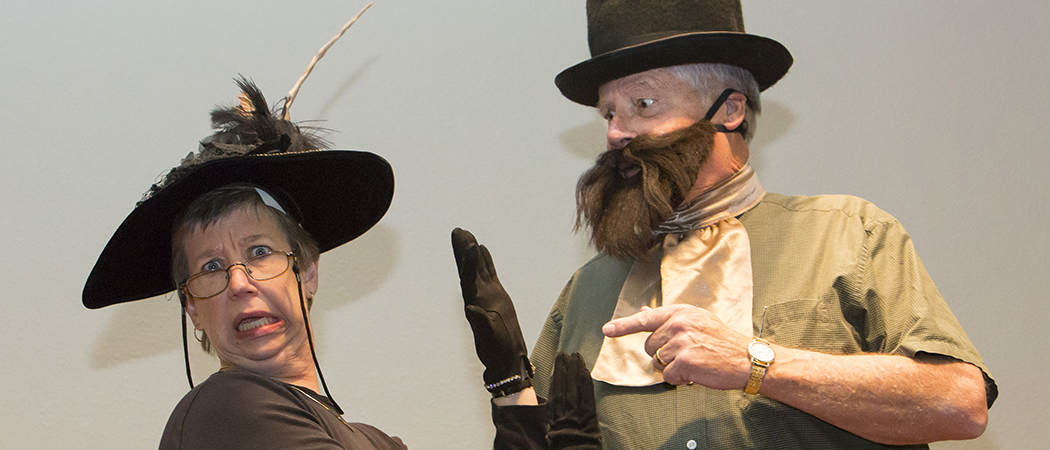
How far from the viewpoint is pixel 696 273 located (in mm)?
1637

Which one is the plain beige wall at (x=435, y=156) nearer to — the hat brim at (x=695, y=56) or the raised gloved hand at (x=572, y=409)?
the hat brim at (x=695, y=56)

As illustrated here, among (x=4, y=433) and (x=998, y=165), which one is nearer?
(x=4, y=433)

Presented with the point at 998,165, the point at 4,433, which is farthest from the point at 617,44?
the point at 4,433

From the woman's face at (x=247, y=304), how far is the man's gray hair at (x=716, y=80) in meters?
0.90

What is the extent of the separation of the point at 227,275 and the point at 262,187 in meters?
0.22

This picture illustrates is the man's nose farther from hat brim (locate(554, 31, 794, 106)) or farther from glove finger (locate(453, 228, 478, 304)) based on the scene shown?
glove finger (locate(453, 228, 478, 304))

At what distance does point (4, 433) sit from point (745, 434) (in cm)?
213

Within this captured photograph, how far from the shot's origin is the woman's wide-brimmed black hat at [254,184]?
1.50 m

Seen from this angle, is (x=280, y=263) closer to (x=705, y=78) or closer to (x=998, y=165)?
(x=705, y=78)

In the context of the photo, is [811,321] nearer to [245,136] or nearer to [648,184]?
[648,184]

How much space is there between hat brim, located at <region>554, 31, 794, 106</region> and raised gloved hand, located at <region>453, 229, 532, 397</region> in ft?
1.65

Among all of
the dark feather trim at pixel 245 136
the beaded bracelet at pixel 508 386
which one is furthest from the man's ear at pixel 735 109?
the dark feather trim at pixel 245 136

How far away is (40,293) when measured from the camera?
2.47m

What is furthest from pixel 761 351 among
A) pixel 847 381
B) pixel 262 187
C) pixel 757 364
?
pixel 262 187
